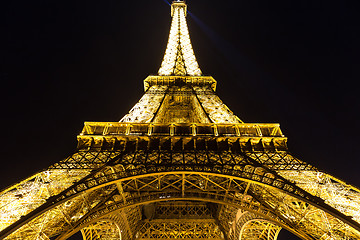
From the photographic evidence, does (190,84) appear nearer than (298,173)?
No

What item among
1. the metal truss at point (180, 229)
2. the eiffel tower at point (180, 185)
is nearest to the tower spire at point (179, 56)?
the eiffel tower at point (180, 185)

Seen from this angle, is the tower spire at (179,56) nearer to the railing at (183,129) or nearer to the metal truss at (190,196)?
the railing at (183,129)

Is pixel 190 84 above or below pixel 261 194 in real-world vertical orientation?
above

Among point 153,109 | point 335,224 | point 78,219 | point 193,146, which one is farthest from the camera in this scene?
point 153,109

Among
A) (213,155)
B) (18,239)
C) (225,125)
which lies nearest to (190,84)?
(225,125)

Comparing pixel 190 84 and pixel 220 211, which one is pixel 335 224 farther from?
pixel 190 84

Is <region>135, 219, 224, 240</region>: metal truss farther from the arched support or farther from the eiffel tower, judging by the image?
the arched support

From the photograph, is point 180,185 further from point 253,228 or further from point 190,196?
point 253,228

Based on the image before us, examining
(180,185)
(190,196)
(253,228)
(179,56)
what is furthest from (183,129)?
(179,56)
